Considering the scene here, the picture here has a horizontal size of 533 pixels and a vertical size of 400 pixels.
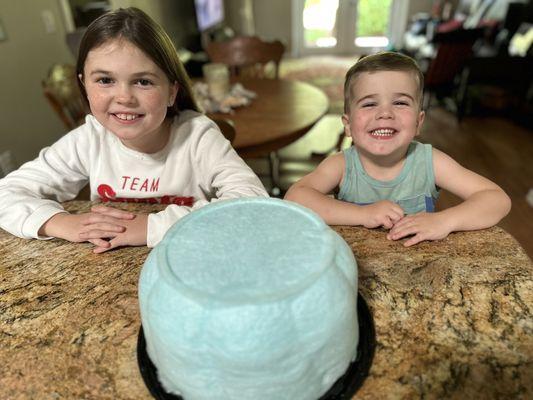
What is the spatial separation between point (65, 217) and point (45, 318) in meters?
0.29

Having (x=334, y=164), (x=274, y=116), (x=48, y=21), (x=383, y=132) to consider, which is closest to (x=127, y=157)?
(x=334, y=164)

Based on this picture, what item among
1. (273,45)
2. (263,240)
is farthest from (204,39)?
(263,240)

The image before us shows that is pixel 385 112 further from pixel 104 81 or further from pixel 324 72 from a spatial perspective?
pixel 324 72

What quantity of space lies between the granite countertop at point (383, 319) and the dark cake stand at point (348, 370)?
1 cm

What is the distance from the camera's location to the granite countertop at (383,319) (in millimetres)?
503

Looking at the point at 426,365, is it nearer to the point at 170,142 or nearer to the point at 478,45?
the point at 170,142

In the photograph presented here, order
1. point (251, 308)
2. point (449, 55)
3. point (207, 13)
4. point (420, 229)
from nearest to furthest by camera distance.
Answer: point (251, 308) < point (420, 229) < point (449, 55) < point (207, 13)

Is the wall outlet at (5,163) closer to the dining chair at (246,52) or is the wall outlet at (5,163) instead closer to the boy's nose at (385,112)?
the dining chair at (246,52)

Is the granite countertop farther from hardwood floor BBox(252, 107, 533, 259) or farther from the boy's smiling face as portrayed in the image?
hardwood floor BBox(252, 107, 533, 259)

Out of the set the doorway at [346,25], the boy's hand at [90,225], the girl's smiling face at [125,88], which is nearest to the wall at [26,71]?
the girl's smiling face at [125,88]

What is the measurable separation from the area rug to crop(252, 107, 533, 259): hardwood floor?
→ 1.03 m

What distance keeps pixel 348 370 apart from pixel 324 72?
20.9ft

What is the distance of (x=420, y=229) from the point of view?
77 centimetres

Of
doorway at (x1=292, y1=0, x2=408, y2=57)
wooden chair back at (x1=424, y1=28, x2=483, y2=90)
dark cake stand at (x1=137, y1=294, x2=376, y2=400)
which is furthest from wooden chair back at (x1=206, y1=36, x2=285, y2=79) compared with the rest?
doorway at (x1=292, y1=0, x2=408, y2=57)
